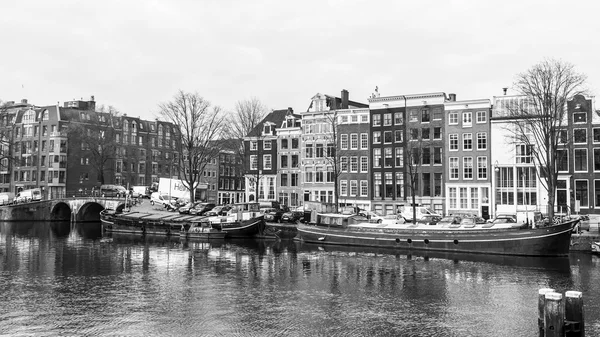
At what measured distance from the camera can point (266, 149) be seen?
88812mm

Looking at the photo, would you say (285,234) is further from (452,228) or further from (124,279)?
(124,279)

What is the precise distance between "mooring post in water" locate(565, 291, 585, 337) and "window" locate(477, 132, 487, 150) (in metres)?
53.0

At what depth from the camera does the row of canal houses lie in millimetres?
63031

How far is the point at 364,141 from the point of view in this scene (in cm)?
7862

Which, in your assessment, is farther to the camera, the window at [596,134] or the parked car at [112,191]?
the parked car at [112,191]

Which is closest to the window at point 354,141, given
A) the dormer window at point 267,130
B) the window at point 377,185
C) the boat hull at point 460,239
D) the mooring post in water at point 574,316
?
the window at point 377,185

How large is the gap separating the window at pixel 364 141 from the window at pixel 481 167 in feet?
51.4

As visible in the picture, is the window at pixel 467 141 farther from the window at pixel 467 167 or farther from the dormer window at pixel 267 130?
the dormer window at pixel 267 130

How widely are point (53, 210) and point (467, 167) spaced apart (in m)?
68.3

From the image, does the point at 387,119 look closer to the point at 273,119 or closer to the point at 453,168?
the point at 453,168

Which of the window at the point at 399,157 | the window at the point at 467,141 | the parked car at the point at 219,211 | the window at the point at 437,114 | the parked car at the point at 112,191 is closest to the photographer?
the parked car at the point at 219,211

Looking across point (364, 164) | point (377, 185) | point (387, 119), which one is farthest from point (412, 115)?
point (377, 185)

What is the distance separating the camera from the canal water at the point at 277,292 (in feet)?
73.6

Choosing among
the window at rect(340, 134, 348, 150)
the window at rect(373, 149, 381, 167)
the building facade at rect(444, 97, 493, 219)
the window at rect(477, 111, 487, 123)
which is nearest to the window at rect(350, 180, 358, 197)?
the window at rect(373, 149, 381, 167)
